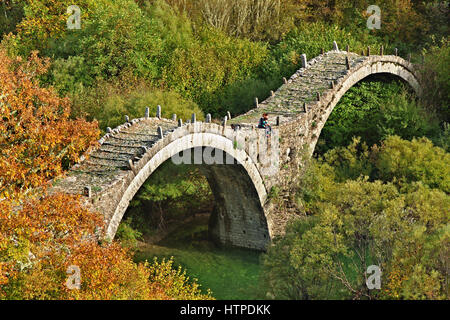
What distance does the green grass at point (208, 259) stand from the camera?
33753 mm

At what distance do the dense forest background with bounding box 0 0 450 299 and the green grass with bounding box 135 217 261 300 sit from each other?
1133 millimetres

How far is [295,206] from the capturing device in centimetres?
3844

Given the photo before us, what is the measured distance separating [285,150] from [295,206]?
3.28 metres

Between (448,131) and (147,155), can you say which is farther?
(448,131)

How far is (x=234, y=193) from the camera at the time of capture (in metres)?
37.5

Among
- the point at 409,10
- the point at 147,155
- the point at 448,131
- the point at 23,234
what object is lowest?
the point at 23,234

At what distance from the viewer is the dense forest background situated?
2377cm

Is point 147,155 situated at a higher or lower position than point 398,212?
higher

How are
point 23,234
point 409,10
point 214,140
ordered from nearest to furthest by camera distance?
point 23,234 → point 214,140 → point 409,10

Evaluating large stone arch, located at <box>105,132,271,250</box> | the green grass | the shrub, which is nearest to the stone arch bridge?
large stone arch, located at <box>105,132,271,250</box>

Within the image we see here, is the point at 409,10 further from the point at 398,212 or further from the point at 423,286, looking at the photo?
the point at 423,286

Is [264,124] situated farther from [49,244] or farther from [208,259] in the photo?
[49,244]

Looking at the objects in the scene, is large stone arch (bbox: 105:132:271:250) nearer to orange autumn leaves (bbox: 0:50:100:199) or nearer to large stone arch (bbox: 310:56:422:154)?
orange autumn leaves (bbox: 0:50:100:199)
